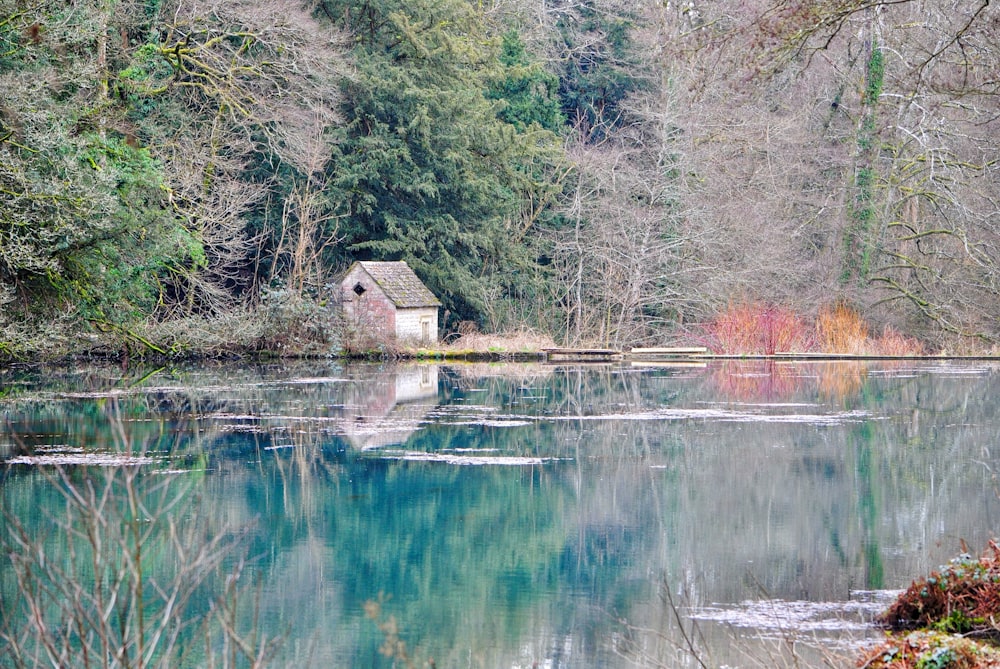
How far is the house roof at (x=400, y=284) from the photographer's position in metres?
31.1

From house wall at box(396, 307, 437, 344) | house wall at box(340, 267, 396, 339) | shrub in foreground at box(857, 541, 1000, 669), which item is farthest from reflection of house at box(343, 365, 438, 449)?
shrub in foreground at box(857, 541, 1000, 669)

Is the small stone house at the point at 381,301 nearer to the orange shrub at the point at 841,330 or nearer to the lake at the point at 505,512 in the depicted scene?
the lake at the point at 505,512

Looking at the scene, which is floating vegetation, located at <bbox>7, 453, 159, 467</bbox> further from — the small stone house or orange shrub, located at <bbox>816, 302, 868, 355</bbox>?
orange shrub, located at <bbox>816, 302, 868, 355</bbox>

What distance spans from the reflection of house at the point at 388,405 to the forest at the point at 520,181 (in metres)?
4.92

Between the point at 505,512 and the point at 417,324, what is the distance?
19958mm

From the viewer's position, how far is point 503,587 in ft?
31.6

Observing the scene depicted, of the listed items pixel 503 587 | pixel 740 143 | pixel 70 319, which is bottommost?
pixel 503 587

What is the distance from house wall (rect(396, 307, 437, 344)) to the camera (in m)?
31.4

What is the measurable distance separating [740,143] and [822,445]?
22.3m

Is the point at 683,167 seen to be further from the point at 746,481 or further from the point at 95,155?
the point at 746,481

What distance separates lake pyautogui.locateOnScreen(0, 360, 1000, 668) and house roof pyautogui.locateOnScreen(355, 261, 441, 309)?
A: 735cm

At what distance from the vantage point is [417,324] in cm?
3219

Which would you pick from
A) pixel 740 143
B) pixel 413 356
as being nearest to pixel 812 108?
pixel 740 143

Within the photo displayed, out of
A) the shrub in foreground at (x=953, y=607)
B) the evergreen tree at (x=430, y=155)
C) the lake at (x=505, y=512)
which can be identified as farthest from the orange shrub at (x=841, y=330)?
the shrub in foreground at (x=953, y=607)
